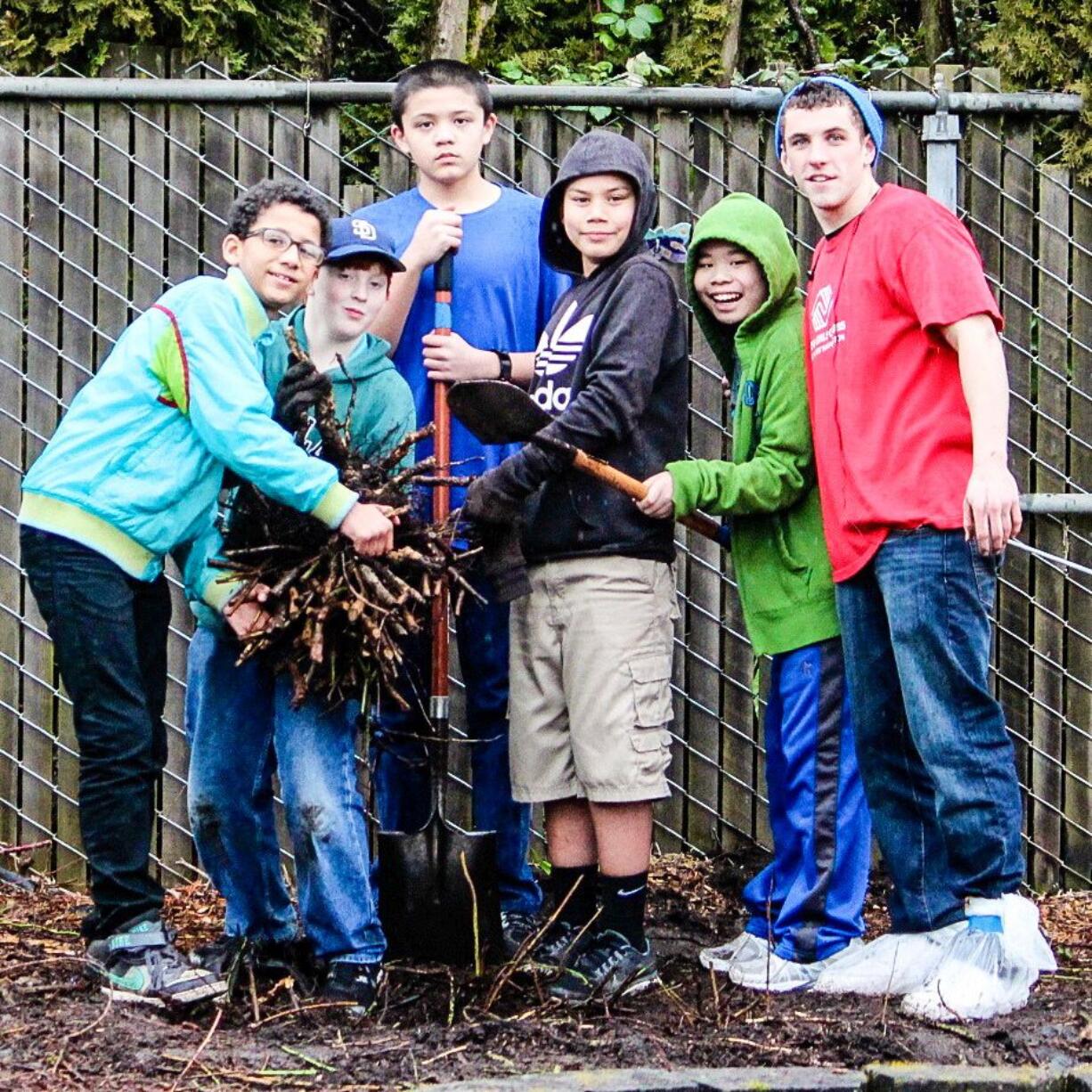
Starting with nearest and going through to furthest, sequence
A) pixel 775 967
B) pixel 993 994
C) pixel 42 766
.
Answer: pixel 993 994 < pixel 775 967 < pixel 42 766

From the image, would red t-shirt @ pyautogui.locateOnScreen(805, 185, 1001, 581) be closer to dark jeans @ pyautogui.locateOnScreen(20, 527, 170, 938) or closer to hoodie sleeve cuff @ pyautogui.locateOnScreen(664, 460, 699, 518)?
hoodie sleeve cuff @ pyautogui.locateOnScreen(664, 460, 699, 518)

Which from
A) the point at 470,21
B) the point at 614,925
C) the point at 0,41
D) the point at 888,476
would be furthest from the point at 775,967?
the point at 470,21

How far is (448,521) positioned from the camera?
3.98 m

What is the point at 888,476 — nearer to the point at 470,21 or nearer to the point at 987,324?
the point at 987,324

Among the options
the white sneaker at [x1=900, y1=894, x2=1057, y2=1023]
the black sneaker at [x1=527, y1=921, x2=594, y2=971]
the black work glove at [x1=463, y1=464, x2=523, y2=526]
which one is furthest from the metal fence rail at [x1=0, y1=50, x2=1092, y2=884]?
the white sneaker at [x1=900, y1=894, x2=1057, y2=1023]

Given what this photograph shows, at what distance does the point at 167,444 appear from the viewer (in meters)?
3.76

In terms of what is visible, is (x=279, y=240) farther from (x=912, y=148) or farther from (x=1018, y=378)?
(x=1018, y=378)

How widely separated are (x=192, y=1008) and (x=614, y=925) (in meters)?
1.03

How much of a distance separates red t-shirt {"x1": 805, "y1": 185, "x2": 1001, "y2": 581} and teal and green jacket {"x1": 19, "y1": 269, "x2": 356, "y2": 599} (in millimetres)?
1191

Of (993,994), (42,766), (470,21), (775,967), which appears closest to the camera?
(993,994)

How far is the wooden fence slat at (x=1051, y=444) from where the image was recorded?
5082mm

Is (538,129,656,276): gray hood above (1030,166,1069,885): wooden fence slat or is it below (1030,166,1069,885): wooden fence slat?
above

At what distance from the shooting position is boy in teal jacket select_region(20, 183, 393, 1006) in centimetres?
370

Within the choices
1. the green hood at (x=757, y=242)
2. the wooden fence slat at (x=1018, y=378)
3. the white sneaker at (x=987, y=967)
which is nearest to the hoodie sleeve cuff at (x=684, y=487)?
the green hood at (x=757, y=242)
